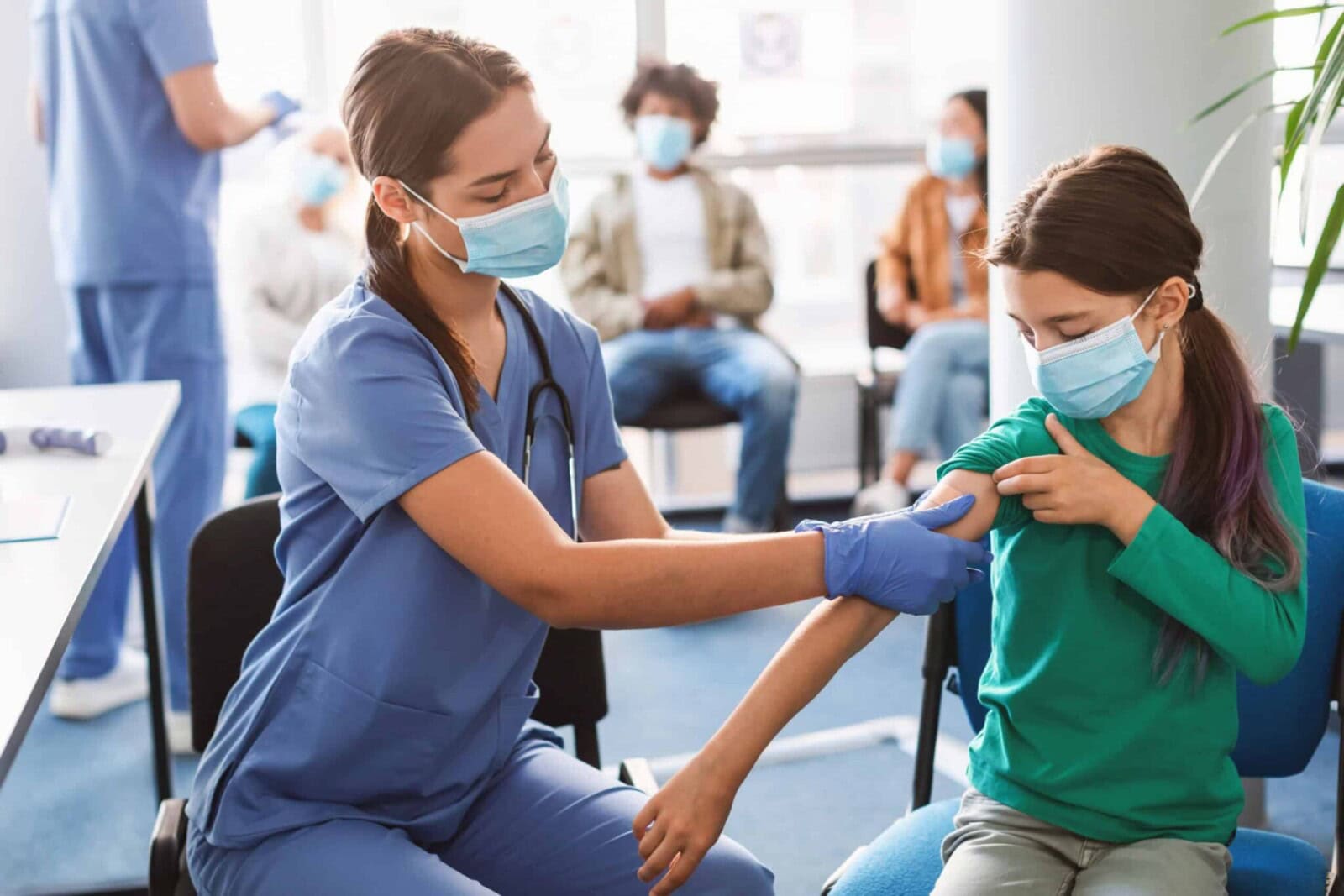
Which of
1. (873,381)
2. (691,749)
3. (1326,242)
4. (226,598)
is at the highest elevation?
(1326,242)

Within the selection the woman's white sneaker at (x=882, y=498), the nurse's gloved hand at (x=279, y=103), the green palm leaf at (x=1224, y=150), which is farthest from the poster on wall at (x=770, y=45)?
the green palm leaf at (x=1224, y=150)

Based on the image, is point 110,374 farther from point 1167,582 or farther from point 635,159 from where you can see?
point 1167,582

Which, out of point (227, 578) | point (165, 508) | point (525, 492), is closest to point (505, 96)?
point (525, 492)

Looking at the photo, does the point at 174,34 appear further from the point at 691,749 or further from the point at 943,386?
the point at 943,386

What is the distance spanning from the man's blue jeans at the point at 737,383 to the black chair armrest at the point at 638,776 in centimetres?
224

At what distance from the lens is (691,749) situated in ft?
8.96

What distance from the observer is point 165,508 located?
2824 mm

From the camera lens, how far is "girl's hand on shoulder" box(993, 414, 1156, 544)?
4.07 ft

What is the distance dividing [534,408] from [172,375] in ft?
5.57

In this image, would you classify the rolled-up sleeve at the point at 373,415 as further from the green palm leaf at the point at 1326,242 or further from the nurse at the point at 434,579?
the green palm leaf at the point at 1326,242

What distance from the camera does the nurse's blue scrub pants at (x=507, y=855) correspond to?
113cm

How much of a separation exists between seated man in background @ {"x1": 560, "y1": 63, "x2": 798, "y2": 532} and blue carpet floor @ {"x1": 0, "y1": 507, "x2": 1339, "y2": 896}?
2.01 feet

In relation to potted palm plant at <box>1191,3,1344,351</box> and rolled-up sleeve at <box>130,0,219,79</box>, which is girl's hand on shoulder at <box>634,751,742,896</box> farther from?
rolled-up sleeve at <box>130,0,219,79</box>

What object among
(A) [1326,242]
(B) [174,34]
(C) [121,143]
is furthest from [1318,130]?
(C) [121,143]
